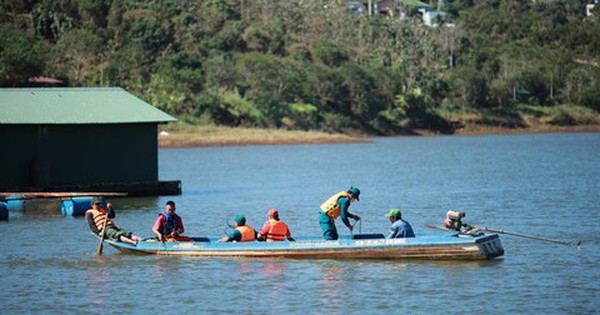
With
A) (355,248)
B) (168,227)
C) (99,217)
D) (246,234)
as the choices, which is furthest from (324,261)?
(99,217)

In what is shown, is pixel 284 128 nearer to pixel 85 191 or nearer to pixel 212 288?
pixel 85 191

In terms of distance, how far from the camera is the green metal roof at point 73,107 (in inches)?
1816

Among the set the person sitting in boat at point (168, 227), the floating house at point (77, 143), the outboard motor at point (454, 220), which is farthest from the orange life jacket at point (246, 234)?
the floating house at point (77, 143)

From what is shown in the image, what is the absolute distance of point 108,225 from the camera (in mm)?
31016

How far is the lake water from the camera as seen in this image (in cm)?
2434

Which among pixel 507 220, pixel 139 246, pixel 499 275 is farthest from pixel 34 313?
pixel 507 220

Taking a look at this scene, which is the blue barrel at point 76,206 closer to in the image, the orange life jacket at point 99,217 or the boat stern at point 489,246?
the orange life jacket at point 99,217

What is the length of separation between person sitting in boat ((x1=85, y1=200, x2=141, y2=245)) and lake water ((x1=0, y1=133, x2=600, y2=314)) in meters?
0.52

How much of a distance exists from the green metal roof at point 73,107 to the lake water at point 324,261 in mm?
3341

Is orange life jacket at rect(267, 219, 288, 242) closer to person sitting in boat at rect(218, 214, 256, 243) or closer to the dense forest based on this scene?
person sitting in boat at rect(218, 214, 256, 243)

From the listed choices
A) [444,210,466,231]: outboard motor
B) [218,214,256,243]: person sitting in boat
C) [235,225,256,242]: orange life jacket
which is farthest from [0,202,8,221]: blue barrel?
[444,210,466,231]: outboard motor

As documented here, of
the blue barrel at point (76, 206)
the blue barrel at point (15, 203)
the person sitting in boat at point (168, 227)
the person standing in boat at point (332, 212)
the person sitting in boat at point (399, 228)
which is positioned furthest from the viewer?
the blue barrel at point (15, 203)

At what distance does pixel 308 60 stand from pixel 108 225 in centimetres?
10188

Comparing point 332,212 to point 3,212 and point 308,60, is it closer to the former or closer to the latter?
point 3,212
